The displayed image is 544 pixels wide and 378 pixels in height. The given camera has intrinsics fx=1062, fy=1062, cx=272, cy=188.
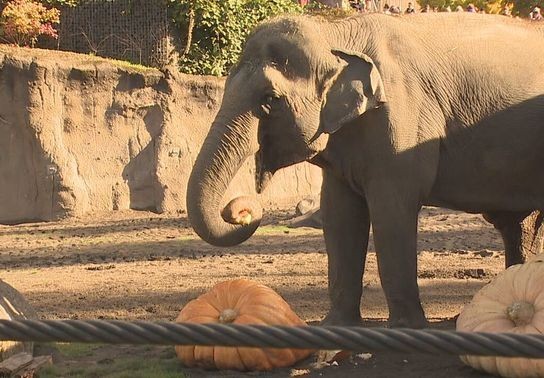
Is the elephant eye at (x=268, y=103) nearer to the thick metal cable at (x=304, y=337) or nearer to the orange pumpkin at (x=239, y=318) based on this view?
the orange pumpkin at (x=239, y=318)

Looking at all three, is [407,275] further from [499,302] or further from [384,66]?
[384,66]

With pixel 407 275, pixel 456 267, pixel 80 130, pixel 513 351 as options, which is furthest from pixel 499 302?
pixel 80 130

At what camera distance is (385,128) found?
22.7 ft

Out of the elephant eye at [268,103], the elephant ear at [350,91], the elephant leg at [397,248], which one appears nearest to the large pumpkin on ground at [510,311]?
the elephant leg at [397,248]

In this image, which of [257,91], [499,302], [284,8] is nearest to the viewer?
[499,302]

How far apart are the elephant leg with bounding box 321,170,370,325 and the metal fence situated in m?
11.8

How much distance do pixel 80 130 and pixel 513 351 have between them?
14.8m

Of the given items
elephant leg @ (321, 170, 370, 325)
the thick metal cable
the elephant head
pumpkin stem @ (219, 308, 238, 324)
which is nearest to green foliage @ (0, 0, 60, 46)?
elephant leg @ (321, 170, 370, 325)

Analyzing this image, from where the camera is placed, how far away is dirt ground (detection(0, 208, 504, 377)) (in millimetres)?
7496

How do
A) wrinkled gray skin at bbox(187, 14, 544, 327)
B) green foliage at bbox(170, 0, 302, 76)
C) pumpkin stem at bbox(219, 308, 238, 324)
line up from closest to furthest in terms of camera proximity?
pumpkin stem at bbox(219, 308, 238, 324) → wrinkled gray skin at bbox(187, 14, 544, 327) → green foliage at bbox(170, 0, 302, 76)

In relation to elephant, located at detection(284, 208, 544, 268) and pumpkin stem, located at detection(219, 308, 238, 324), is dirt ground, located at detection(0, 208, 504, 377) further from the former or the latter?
elephant, located at detection(284, 208, 544, 268)

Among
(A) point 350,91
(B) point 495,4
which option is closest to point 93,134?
(A) point 350,91

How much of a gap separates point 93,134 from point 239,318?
10.9 meters

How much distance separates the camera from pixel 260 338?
2703mm
